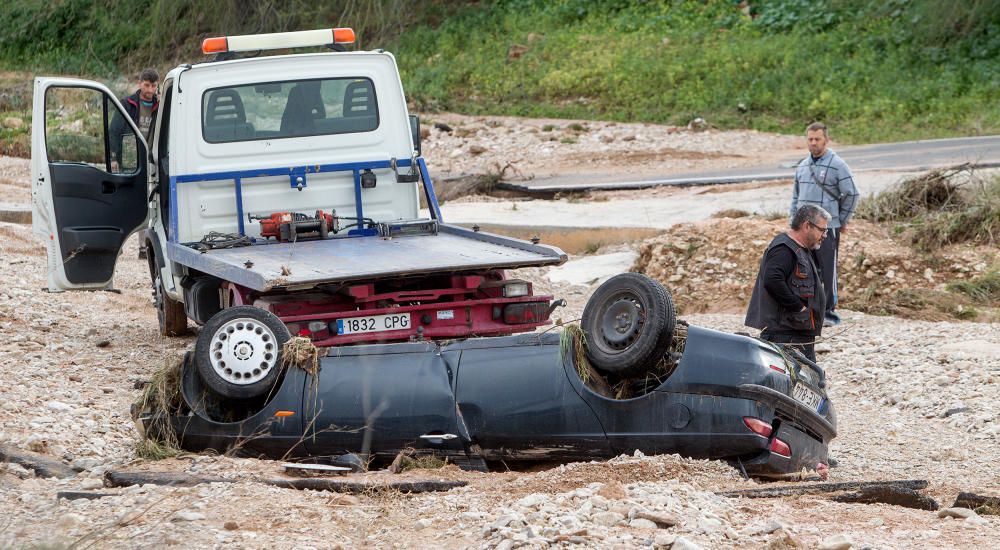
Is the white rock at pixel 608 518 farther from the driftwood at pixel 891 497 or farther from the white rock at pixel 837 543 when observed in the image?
the driftwood at pixel 891 497

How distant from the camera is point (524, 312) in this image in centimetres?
760

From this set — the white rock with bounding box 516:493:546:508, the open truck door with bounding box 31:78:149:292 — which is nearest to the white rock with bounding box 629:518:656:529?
the white rock with bounding box 516:493:546:508

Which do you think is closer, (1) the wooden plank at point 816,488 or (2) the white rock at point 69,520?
(2) the white rock at point 69,520

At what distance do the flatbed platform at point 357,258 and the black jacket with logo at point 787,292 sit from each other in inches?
45.9

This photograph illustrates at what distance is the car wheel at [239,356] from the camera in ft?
19.9

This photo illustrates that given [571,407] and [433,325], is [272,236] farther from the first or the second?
[571,407]

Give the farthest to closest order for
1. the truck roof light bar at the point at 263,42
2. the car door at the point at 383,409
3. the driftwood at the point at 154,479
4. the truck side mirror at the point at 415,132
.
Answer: the truck side mirror at the point at 415,132, the truck roof light bar at the point at 263,42, the car door at the point at 383,409, the driftwood at the point at 154,479

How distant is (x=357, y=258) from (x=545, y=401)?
2.10 m

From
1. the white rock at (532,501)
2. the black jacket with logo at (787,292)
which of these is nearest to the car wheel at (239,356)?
the white rock at (532,501)

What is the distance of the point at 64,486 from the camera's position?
217 inches

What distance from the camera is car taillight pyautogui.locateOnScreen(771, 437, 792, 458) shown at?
5.81m

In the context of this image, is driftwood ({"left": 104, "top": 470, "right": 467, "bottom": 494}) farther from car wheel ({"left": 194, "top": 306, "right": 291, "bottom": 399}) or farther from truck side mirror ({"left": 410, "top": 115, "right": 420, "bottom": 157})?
truck side mirror ({"left": 410, "top": 115, "right": 420, "bottom": 157})

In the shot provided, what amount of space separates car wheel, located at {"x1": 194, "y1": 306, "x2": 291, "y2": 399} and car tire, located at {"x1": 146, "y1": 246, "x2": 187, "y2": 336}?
3.64 m

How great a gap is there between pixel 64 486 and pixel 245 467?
2.55ft
